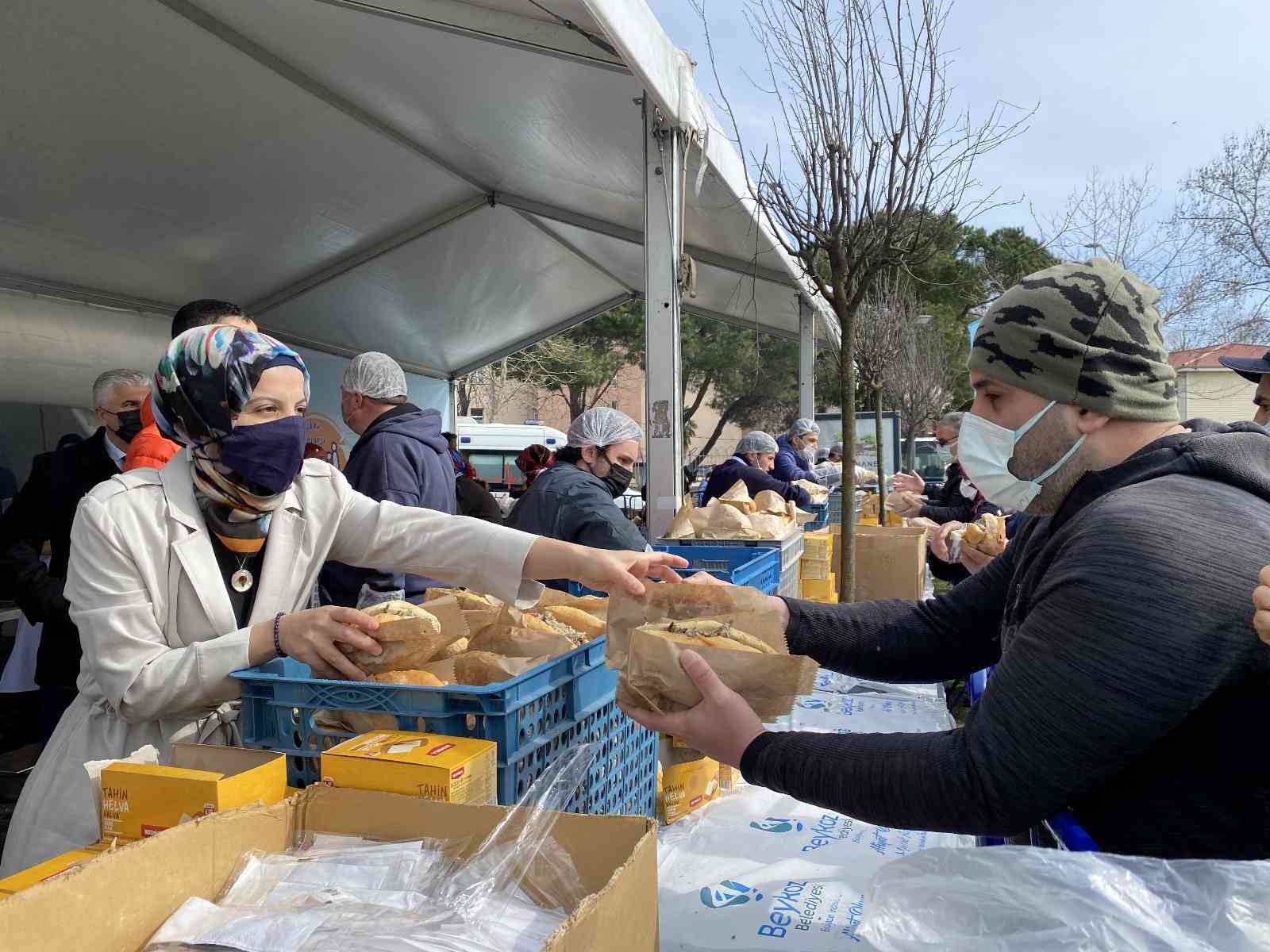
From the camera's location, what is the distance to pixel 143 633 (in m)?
1.81

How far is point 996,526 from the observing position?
4422 mm

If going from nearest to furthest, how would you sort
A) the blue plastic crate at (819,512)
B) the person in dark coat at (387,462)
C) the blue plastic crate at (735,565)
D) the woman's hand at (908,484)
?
1. the blue plastic crate at (735,565)
2. the person in dark coat at (387,462)
3. the woman's hand at (908,484)
4. the blue plastic crate at (819,512)

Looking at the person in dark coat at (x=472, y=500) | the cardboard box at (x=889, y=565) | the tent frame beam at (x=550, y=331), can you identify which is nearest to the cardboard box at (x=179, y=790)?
the person in dark coat at (x=472, y=500)

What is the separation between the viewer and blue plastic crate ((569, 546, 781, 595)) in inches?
123

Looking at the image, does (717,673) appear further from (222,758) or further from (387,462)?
(387,462)

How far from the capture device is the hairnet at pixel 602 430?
4.86 meters

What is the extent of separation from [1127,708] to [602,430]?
376 centimetres

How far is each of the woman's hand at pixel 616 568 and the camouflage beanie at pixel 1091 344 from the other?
858 mm

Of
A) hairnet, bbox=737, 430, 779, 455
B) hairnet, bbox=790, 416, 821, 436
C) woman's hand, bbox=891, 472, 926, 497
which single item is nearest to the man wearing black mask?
woman's hand, bbox=891, 472, 926, 497

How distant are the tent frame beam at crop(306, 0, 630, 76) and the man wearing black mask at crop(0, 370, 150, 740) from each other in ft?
8.84

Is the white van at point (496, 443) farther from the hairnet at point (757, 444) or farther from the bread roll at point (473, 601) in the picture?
the bread roll at point (473, 601)

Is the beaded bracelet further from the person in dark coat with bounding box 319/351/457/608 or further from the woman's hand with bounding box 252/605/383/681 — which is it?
the person in dark coat with bounding box 319/351/457/608

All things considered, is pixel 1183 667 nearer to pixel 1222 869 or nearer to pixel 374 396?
pixel 1222 869

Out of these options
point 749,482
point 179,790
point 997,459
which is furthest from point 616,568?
point 749,482
